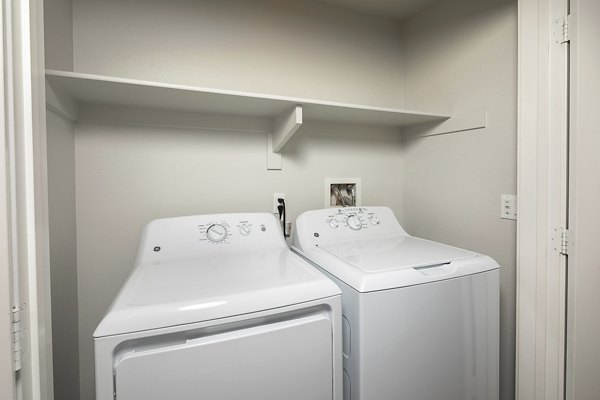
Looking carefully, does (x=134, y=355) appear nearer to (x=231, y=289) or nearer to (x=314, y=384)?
(x=231, y=289)

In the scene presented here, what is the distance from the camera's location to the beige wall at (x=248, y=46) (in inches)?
50.7

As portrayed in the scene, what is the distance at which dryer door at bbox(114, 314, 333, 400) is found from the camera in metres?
0.67

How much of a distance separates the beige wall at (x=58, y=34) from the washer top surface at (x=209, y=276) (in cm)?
70

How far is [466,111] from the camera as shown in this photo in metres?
1.50

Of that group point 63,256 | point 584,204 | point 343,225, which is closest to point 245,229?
point 343,225

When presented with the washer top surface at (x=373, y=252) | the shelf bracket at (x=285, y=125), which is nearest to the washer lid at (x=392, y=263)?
the washer top surface at (x=373, y=252)

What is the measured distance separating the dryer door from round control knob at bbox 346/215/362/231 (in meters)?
0.65

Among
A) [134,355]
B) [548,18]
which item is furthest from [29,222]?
[548,18]

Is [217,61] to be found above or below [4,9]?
above

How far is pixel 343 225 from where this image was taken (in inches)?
56.0

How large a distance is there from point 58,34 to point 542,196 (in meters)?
1.96

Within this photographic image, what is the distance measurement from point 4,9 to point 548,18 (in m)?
1.62

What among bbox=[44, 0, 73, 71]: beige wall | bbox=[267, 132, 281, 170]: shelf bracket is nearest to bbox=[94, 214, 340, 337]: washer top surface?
bbox=[267, 132, 281, 170]: shelf bracket

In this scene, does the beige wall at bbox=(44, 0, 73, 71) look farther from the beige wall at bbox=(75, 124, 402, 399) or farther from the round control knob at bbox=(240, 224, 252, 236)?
the round control knob at bbox=(240, 224, 252, 236)
